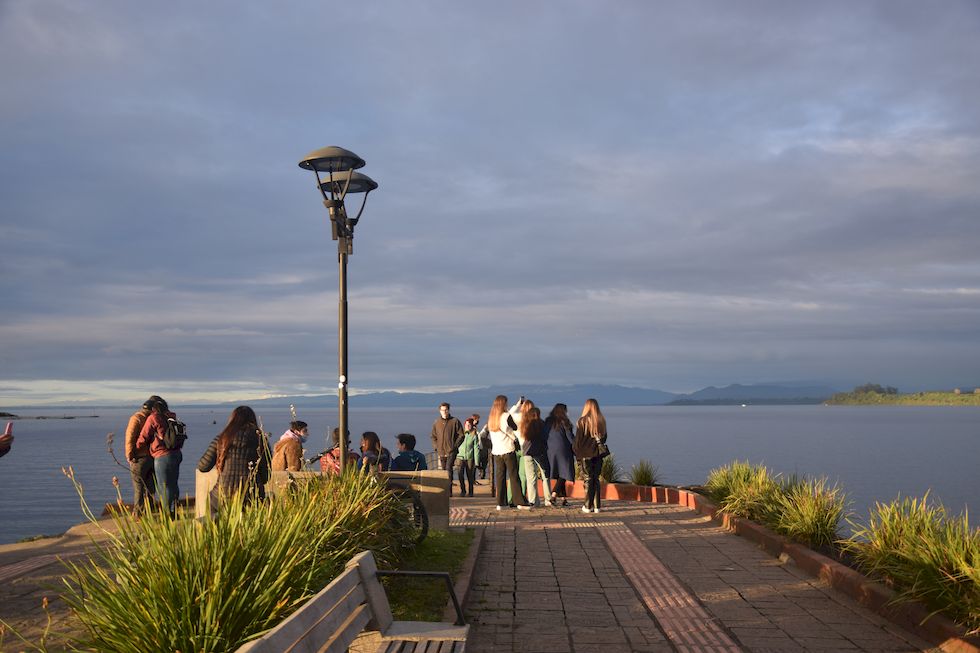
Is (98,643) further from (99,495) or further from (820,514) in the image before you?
(99,495)

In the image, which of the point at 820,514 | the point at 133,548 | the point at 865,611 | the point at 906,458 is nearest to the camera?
the point at 133,548

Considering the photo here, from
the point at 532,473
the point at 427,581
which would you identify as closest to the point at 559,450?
the point at 532,473

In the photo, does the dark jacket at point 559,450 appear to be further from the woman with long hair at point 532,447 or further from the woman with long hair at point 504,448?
the woman with long hair at point 504,448

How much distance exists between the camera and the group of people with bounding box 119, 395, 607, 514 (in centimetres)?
943

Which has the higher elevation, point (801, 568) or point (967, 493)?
point (801, 568)

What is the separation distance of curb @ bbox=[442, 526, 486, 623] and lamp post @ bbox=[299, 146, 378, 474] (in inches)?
74.0

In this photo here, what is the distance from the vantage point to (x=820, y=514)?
9828 mm

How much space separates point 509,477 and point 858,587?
7992 mm

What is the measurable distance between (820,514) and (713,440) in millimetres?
116315

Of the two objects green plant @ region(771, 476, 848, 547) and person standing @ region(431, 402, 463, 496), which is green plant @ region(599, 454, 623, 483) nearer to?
person standing @ region(431, 402, 463, 496)

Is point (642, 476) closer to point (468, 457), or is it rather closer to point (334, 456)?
point (468, 457)

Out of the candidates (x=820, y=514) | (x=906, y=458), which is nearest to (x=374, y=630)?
(x=820, y=514)

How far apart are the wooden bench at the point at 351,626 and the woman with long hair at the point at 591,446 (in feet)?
29.1

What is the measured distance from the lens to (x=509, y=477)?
15.0 metres
